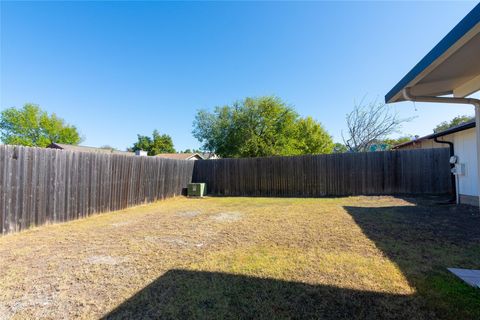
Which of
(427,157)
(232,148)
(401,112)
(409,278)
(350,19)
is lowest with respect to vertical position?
(409,278)

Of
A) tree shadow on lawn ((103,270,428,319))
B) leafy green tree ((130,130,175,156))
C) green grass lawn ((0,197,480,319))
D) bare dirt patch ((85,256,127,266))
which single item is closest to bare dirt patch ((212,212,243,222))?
green grass lawn ((0,197,480,319))

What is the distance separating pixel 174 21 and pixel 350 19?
6645 millimetres

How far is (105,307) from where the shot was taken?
1960 mm

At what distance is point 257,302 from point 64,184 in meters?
5.77

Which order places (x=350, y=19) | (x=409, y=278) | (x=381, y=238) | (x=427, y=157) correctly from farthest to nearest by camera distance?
(x=427, y=157)
(x=350, y=19)
(x=381, y=238)
(x=409, y=278)

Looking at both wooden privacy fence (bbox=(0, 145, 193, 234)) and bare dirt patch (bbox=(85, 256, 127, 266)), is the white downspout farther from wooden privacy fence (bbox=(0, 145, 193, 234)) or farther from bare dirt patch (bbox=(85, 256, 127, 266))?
wooden privacy fence (bbox=(0, 145, 193, 234))

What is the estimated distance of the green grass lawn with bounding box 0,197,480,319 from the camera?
1.89 metres

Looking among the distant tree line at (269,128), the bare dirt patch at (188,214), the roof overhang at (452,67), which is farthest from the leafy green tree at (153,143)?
the roof overhang at (452,67)

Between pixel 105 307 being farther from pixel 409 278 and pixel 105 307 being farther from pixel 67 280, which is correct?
pixel 409 278

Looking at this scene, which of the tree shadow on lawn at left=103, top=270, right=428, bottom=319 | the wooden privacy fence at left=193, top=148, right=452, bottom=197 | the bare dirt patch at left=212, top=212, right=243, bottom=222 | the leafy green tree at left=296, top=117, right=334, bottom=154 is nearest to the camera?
the tree shadow on lawn at left=103, top=270, right=428, bottom=319

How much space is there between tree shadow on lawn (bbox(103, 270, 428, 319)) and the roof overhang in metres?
2.11

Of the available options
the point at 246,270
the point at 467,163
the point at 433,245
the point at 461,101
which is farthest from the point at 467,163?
the point at 246,270

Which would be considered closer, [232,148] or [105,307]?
[105,307]

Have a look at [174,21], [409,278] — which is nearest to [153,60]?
[174,21]
